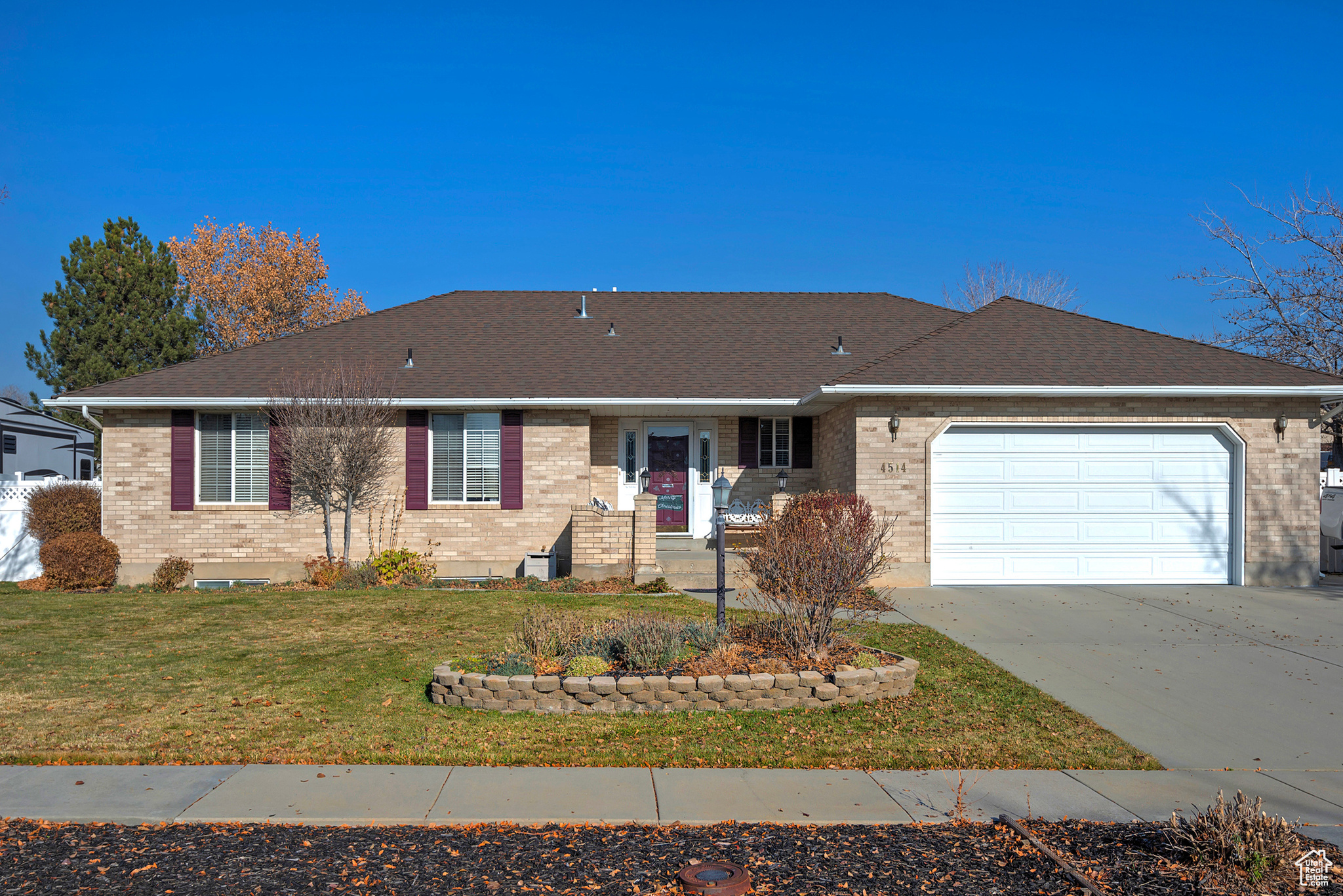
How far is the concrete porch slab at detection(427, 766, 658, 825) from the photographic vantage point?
4504mm

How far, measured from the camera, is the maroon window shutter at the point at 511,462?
14.1 meters

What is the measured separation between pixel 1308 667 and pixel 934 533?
5126 millimetres

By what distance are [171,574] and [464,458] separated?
4955 millimetres

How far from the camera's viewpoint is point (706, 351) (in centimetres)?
1582

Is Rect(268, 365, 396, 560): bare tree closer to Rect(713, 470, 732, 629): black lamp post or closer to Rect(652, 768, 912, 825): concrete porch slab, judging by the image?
Rect(713, 470, 732, 629): black lamp post

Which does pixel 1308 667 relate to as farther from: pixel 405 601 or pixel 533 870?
pixel 405 601

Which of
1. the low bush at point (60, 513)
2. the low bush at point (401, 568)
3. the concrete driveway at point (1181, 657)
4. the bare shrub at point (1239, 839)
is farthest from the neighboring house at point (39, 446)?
the bare shrub at point (1239, 839)

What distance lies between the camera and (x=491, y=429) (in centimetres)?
1423

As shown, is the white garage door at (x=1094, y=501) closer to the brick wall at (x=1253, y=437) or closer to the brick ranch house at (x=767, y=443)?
the brick ranch house at (x=767, y=443)

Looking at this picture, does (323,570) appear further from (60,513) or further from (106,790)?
(106,790)

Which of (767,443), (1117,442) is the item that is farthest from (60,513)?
(1117,442)

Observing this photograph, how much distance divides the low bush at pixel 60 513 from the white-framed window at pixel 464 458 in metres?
5.91

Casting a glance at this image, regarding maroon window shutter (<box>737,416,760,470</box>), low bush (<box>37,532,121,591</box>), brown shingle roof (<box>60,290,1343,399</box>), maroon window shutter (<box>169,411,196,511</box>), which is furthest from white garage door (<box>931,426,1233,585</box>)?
low bush (<box>37,532,121,591</box>)

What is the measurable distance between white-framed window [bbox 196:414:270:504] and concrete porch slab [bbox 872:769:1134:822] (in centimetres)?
1222
